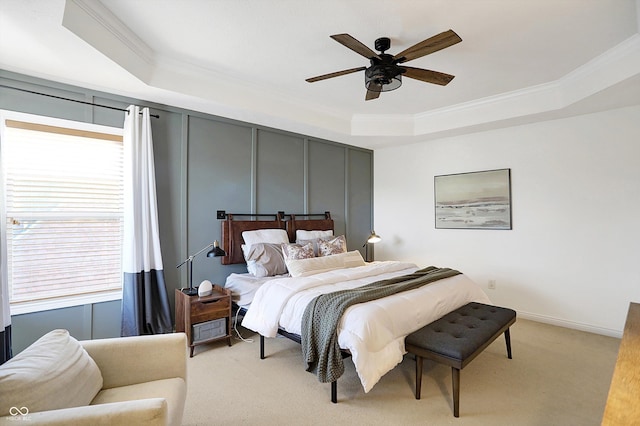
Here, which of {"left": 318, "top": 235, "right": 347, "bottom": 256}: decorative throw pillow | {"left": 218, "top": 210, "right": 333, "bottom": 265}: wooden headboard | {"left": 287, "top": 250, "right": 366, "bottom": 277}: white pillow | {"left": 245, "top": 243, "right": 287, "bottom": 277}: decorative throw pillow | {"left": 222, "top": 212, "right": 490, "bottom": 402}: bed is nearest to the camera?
{"left": 222, "top": 212, "right": 490, "bottom": 402}: bed

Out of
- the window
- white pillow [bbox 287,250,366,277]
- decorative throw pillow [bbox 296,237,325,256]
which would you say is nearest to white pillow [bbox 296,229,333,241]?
decorative throw pillow [bbox 296,237,325,256]

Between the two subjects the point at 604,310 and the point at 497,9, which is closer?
the point at 497,9

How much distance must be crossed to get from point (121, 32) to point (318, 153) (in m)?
2.98

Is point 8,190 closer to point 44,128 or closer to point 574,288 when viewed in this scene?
point 44,128

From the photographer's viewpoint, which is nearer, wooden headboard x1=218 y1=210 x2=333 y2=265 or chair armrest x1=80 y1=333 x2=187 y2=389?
chair armrest x1=80 y1=333 x2=187 y2=389

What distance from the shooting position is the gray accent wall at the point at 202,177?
9.09 feet

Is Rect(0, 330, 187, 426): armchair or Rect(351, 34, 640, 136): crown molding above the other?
Rect(351, 34, 640, 136): crown molding

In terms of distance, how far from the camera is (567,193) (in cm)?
378

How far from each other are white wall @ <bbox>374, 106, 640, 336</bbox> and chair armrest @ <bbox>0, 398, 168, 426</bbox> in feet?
14.6

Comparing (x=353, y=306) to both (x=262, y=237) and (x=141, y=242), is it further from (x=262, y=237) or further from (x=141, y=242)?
(x=141, y=242)

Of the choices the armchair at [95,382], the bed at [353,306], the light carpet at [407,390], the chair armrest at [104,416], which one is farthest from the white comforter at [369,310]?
the chair armrest at [104,416]

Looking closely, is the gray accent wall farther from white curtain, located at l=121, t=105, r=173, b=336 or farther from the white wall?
the white wall

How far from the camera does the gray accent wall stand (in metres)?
2.77

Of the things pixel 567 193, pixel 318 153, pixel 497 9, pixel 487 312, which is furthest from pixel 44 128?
pixel 567 193
